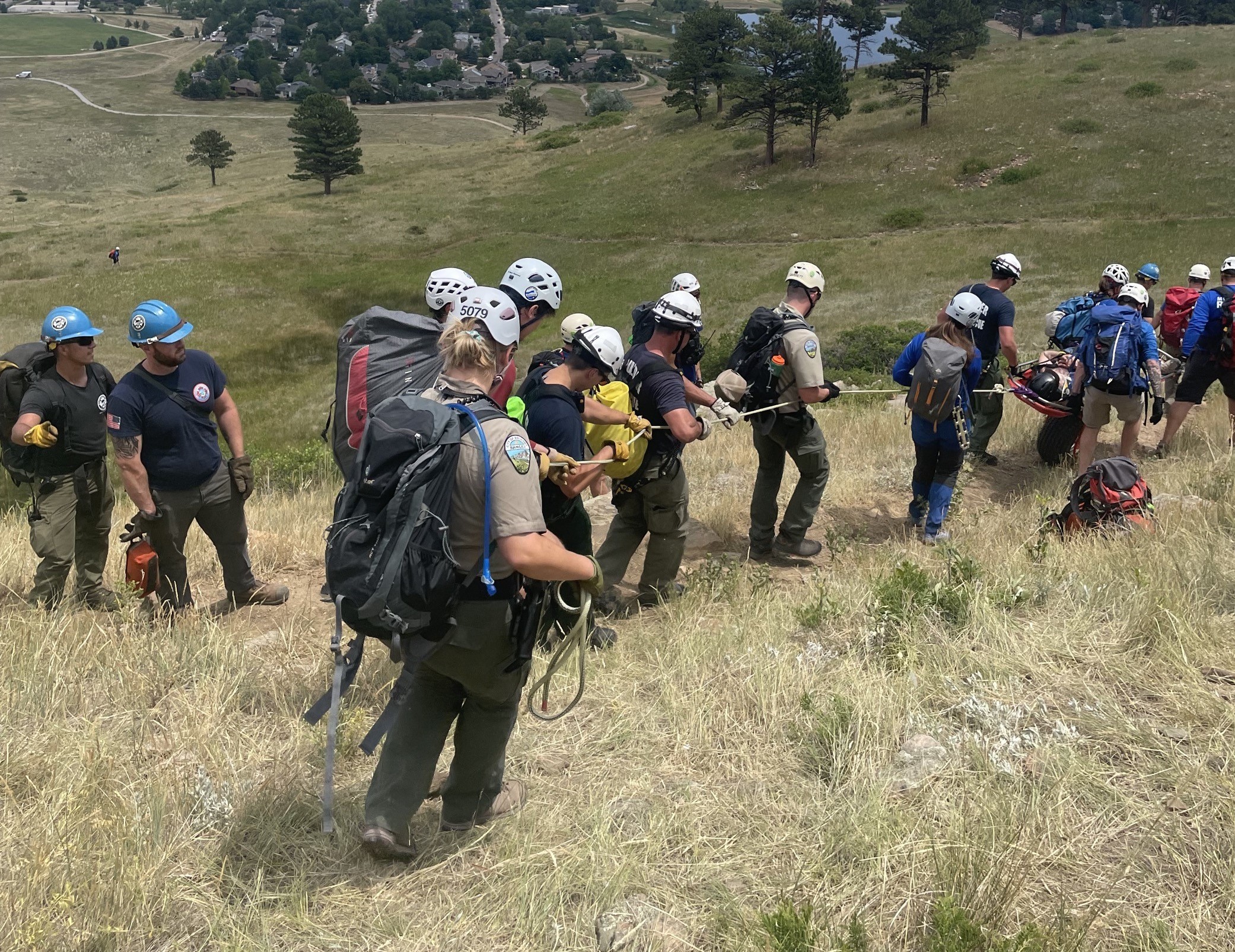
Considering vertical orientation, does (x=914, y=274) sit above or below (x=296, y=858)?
below

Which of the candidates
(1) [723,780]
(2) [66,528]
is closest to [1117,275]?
(1) [723,780]

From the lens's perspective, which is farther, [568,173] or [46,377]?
[568,173]

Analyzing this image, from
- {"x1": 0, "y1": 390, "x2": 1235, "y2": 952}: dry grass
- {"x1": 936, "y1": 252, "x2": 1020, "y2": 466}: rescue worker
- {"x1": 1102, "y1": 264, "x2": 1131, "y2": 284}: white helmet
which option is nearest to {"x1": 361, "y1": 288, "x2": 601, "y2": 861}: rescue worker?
{"x1": 0, "y1": 390, "x2": 1235, "y2": 952}: dry grass

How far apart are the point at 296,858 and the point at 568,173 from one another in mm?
57470

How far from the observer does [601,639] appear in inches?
216

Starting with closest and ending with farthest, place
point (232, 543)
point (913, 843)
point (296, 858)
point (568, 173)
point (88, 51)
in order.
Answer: point (913, 843)
point (296, 858)
point (232, 543)
point (568, 173)
point (88, 51)

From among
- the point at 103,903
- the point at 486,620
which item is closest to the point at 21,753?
the point at 103,903

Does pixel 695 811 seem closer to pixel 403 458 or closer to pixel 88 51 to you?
pixel 403 458

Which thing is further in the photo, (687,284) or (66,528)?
(687,284)

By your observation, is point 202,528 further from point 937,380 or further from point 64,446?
point 937,380

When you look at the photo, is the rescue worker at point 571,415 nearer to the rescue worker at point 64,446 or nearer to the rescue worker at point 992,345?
the rescue worker at point 64,446

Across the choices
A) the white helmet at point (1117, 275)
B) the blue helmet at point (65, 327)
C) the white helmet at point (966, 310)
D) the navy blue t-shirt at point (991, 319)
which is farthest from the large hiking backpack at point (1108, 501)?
the blue helmet at point (65, 327)

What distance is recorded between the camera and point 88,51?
540ft

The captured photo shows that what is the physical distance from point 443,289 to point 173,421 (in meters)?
2.05
